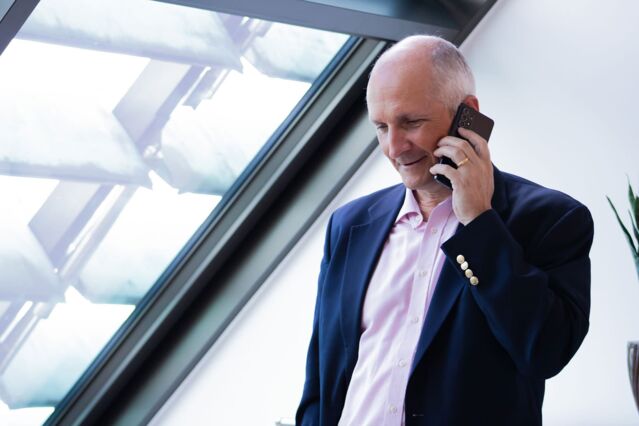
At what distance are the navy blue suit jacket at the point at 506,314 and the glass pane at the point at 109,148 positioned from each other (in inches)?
59.0

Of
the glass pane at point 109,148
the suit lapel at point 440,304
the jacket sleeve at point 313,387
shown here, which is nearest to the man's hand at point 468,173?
the suit lapel at point 440,304

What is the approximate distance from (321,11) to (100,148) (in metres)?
0.82

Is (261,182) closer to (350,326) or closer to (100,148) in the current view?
(100,148)

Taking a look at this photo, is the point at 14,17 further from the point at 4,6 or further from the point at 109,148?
the point at 109,148

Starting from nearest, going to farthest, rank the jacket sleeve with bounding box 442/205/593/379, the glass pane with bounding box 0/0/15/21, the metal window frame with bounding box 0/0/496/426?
1. the jacket sleeve with bounding box 442/205/593/379
2. the glass pane with bounding box 0/0/15/21
3. the metal window frame with bounding box 0/0/496/426

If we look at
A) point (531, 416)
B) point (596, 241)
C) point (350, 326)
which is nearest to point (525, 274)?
point (531, 416)

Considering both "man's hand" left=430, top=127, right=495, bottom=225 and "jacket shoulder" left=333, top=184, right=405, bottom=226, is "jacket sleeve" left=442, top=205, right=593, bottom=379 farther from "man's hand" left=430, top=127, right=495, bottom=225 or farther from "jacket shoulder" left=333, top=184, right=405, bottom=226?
"jacket shoulder" left=333, top=184, right=405, bottom=226

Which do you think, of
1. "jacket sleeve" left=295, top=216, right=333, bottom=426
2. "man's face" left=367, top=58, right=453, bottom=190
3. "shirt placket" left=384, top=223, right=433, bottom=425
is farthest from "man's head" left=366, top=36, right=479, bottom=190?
"jacket sleeve" left=295, top=216, right=333, bottom=426

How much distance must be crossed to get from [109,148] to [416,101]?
1568 mm

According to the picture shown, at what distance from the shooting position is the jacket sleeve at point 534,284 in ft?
5.84

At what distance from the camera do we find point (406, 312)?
6.46 feet

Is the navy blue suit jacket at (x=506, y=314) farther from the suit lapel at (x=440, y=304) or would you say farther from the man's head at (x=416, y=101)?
the man's head at (x=416, y=101)

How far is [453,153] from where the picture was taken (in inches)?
75.0

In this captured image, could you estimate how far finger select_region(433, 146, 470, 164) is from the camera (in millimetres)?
1901
